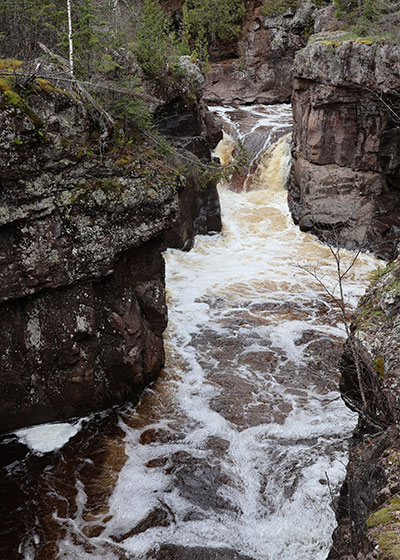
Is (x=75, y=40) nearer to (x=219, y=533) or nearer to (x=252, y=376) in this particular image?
(x=252, y=376)

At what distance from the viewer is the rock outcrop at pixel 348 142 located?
509 inches

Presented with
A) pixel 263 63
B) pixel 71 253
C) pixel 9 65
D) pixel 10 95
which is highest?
pixel 263 63

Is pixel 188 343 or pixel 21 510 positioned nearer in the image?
pixel 21 510

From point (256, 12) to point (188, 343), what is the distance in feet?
80.0

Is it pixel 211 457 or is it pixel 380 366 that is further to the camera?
pixel 211 457

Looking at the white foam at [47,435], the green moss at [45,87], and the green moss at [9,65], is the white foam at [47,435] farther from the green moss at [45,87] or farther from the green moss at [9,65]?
the green moss at [9,65]

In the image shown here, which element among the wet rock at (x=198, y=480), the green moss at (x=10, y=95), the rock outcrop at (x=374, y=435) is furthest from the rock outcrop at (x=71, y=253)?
the rock outcrop at (x=374, y=435)

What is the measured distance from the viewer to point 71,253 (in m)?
6.24

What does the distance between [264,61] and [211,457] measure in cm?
2442

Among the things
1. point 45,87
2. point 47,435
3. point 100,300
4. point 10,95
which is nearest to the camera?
point 10,95

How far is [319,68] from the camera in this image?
44.9ft

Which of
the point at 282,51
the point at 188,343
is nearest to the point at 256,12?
the point at 282,51

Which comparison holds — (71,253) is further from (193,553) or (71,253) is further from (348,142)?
(348,142)

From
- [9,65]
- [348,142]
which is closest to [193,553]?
[9,65]
